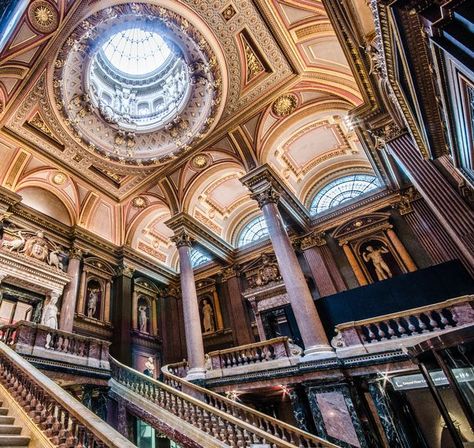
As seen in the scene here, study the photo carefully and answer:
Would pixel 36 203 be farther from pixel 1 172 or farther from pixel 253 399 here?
pixel 253 399

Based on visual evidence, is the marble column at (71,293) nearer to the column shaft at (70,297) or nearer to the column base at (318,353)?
the column shaft at (70,297)

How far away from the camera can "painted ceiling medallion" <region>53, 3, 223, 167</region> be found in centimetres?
941

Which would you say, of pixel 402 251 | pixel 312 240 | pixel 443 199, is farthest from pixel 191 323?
pixel 402 251

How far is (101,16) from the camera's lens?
888 centimetres

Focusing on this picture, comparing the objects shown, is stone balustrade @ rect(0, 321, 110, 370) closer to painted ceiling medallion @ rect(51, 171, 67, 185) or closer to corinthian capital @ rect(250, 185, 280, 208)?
corinthian capital @ rect(250, 185, 280, 208)

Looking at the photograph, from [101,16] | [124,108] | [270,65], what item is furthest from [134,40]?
[270,65]

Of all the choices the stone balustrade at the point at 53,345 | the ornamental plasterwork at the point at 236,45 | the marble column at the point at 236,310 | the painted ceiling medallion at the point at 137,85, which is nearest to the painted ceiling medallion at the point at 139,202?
the painted ceiling medallion at the point at 137,85

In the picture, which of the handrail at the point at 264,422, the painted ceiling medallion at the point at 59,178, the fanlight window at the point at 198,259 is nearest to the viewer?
the handrail at the point at 264,422

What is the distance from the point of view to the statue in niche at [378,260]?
11234 millimetres

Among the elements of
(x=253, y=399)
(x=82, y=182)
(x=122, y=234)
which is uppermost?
(x=82, y=182)

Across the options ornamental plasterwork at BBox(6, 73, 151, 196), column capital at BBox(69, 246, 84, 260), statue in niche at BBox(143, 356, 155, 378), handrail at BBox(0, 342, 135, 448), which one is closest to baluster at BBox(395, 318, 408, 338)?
handrail at BBox(0, 342, 135, 448)

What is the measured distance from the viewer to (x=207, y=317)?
47.4 feet

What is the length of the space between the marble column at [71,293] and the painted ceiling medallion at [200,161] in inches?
254

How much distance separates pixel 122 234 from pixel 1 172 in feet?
18.1
